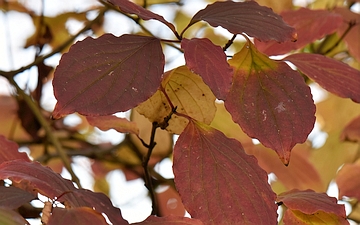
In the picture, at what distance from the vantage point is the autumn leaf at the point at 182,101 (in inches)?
20.5

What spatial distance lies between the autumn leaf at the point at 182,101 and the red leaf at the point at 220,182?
5cm

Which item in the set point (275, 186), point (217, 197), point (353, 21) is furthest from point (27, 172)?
point (275, 186)

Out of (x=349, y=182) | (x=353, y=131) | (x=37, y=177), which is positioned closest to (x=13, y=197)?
(x=37, y=177)

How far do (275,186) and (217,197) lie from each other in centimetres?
60

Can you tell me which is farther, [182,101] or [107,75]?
[182,101]

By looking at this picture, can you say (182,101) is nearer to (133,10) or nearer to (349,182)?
(133,10)

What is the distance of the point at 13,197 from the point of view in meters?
0.41

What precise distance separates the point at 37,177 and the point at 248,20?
0.21 m

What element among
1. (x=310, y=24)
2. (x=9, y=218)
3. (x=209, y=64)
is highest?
(x=310, y=24)

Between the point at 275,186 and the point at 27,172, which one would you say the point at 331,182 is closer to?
the point at 275,186

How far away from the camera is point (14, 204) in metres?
0.40

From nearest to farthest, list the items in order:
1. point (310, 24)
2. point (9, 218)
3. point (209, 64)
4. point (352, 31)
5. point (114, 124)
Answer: point (9, 218) < point (209, 64) < point (114, 124) < point (310, 24) < point (352, 31)

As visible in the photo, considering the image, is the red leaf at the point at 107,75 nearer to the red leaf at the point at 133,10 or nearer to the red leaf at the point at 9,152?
the red leaf at the point at 133,10

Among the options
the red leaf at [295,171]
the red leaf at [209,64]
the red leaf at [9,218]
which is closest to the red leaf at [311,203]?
the red leaf at [209,64]
